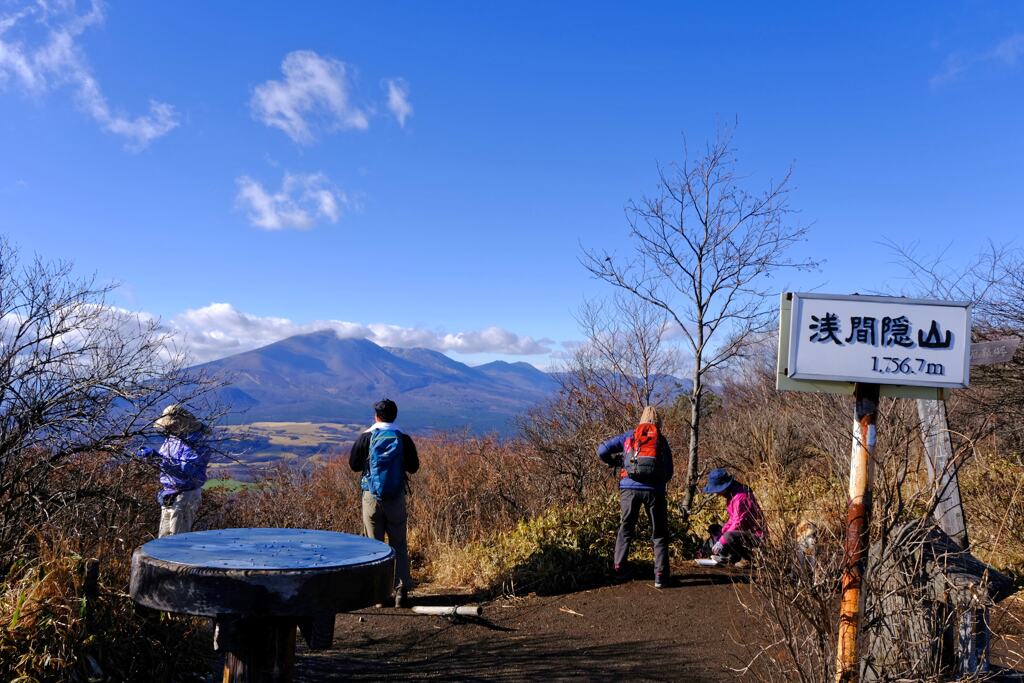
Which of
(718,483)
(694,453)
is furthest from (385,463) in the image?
(694,453)

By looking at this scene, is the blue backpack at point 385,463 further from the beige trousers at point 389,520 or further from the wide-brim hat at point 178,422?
the wide-brim hat at point 178,422

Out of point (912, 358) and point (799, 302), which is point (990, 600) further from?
point (799, 302)

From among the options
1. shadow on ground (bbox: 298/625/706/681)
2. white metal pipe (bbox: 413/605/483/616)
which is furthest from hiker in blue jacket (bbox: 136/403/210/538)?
white metal pipe (bbox: 413/605/483/616)

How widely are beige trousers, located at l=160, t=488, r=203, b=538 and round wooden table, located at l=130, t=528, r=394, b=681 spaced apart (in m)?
2.99

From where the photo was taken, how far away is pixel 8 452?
5.84m

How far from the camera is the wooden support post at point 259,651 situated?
3.95m

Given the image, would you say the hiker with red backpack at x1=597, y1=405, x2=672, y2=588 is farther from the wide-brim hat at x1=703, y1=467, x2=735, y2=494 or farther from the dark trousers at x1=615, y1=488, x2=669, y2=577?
the wide-brim hat at x1=703, y1=467, x2=735, y2=494

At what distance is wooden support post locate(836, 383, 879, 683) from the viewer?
3.95 metres

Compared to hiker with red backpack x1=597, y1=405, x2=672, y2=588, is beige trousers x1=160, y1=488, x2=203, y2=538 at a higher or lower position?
lower

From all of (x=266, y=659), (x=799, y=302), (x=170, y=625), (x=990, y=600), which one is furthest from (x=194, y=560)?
(x=990, y=600)

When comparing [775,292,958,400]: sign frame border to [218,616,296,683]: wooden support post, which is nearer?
[218,616,296,683]: wooden support post

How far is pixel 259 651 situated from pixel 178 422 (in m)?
3.36

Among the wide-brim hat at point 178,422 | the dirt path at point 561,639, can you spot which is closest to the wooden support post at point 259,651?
the dirt path at point 561,639

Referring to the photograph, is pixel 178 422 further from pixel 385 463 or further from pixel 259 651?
pixel 259 651
